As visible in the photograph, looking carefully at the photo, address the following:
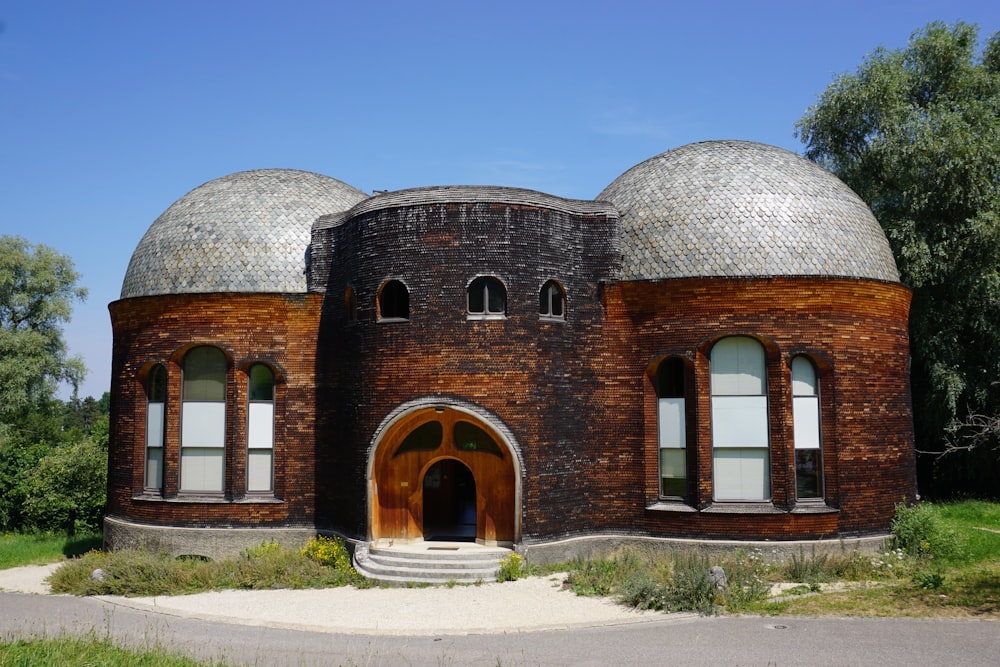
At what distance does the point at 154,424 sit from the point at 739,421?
1292 cm

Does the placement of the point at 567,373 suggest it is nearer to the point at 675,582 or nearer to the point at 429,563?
the point at 429,563

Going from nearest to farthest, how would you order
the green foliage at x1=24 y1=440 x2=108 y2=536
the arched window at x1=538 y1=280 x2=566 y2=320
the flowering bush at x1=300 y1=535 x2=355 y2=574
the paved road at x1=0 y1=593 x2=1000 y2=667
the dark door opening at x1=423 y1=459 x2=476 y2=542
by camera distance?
the paved road at x1=0 y1=593 x2=1000 y2=667, the flowering bush at x1=300 y1=535 x2=355 y2=574, the arched window at x1=538 y1=280 x2=566 y2=320, the dark door opening at x1=423 y1=459 x2=476 y2=542, the green foliage at x1=24 y1=440 x2=108 y2=536

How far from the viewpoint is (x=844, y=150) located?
26.7 metres

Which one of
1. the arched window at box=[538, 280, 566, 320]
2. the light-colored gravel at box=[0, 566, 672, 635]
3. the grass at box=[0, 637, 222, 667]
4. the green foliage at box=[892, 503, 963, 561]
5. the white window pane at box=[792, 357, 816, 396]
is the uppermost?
the arched window at box=[538, 280, 566, 320]

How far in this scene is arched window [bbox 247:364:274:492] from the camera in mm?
18078

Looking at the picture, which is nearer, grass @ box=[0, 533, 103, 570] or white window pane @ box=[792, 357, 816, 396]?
white window pane @ box=[792, 357, 816, 396]

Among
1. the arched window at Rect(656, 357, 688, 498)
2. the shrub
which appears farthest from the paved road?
the arched window at Rect(656, 357, 688, 498)

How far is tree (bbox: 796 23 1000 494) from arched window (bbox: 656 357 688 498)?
954cm

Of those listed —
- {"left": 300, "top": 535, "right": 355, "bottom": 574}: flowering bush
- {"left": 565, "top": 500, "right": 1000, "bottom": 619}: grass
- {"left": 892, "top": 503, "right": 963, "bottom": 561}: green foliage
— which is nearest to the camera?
{"left": 565, "top": 500, "right": 1000, "bottom": 619}: grass

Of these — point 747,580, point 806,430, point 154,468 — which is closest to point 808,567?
point 747,580

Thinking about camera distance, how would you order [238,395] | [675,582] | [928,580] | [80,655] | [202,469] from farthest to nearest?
1. [202,469]
2. [238,395]
3. [928,580]
4. [675,582]
5. [80,655]

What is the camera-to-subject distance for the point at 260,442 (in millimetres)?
18109

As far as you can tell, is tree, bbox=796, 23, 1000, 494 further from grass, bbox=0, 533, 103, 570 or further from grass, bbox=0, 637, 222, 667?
grass, bbox=0, 533, 103, 570

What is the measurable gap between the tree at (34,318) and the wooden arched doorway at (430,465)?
24024mm
